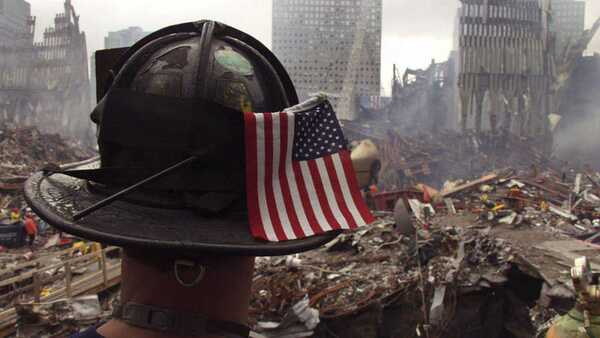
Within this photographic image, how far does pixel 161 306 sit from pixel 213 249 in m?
0.25

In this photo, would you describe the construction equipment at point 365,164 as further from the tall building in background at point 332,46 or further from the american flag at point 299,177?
the tall building in background at point 332,46

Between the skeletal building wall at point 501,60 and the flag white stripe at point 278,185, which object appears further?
the skeletal building wall at point 501,60

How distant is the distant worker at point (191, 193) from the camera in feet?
4.18

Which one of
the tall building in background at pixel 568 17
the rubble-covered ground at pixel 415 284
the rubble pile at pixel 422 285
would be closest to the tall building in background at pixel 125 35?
the tall building in background at pixel 568 17

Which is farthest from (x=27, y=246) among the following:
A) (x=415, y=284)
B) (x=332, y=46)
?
(x=332, y=46)

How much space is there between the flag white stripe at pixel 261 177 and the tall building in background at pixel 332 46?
34285 mm

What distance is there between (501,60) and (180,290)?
115 feet

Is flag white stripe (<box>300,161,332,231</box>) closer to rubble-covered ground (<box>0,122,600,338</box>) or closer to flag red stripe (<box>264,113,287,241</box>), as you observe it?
flag red stripe (<box>264,113,287,241</box>)

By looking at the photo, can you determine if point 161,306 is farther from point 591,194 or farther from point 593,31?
point 593,31

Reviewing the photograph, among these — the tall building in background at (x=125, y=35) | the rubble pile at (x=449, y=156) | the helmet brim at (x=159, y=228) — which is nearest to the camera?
the helmet brim at (x=159, y=228)

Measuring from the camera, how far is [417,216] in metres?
12.9

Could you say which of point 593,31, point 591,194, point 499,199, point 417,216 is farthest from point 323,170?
point 593,31

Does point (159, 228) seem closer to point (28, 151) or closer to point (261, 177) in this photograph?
point (261, 177)

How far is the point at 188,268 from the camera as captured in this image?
1304mm
